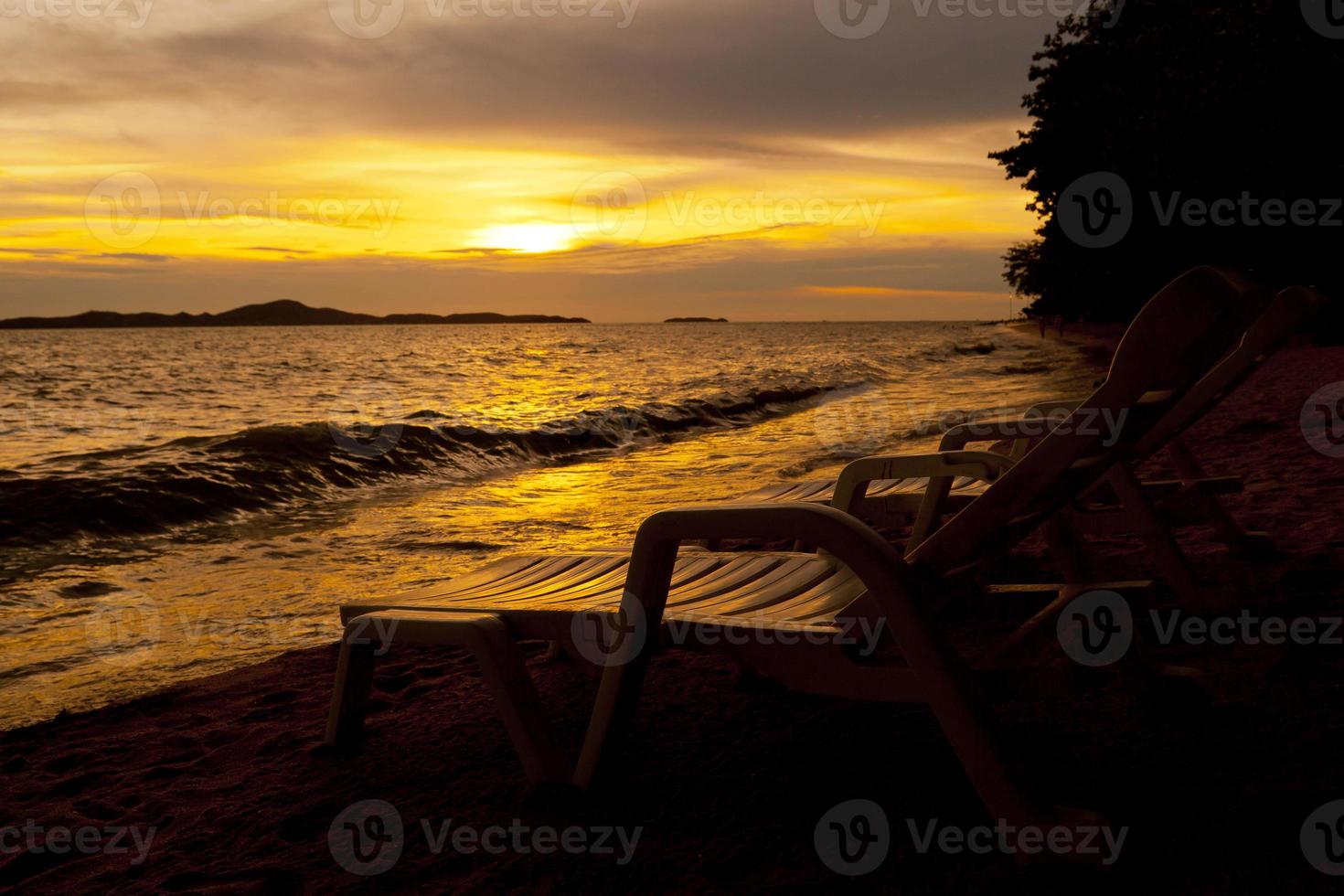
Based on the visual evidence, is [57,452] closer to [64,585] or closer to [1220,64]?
[64,585]

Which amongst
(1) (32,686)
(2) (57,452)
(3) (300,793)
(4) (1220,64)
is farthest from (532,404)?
(3) (300,793)

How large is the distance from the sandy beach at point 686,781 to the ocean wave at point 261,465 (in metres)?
6.35

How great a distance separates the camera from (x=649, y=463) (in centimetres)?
1291
